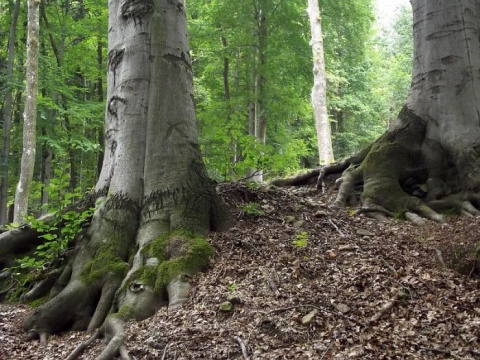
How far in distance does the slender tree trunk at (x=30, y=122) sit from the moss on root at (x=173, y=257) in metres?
8.38

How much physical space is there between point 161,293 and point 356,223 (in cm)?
276

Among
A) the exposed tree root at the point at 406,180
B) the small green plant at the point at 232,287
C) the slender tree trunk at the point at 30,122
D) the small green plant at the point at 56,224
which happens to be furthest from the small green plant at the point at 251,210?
the slender tree trunk at the point at 30,122

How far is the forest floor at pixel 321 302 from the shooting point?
3.14 m

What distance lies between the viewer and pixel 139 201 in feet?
17.4

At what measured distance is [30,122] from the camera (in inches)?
471

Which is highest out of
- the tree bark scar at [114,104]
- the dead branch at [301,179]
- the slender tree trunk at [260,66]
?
the slender tree trunk at [260,66]

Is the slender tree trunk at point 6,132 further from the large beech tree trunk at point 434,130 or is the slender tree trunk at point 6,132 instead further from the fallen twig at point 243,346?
the fallen twig at point 243,346

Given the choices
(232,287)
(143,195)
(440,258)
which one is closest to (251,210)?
(143,195)

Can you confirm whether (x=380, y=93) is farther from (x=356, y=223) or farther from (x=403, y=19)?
(x=356, y=223)

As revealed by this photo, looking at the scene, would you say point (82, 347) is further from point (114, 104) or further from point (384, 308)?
point (114, 104)

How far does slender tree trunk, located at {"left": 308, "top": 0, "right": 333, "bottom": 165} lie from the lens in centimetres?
1270

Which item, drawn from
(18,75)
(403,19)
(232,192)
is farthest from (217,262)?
(403,19)

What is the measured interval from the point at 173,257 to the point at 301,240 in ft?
4.74

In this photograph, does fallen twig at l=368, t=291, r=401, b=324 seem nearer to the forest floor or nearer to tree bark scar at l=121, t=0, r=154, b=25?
the forest floor
